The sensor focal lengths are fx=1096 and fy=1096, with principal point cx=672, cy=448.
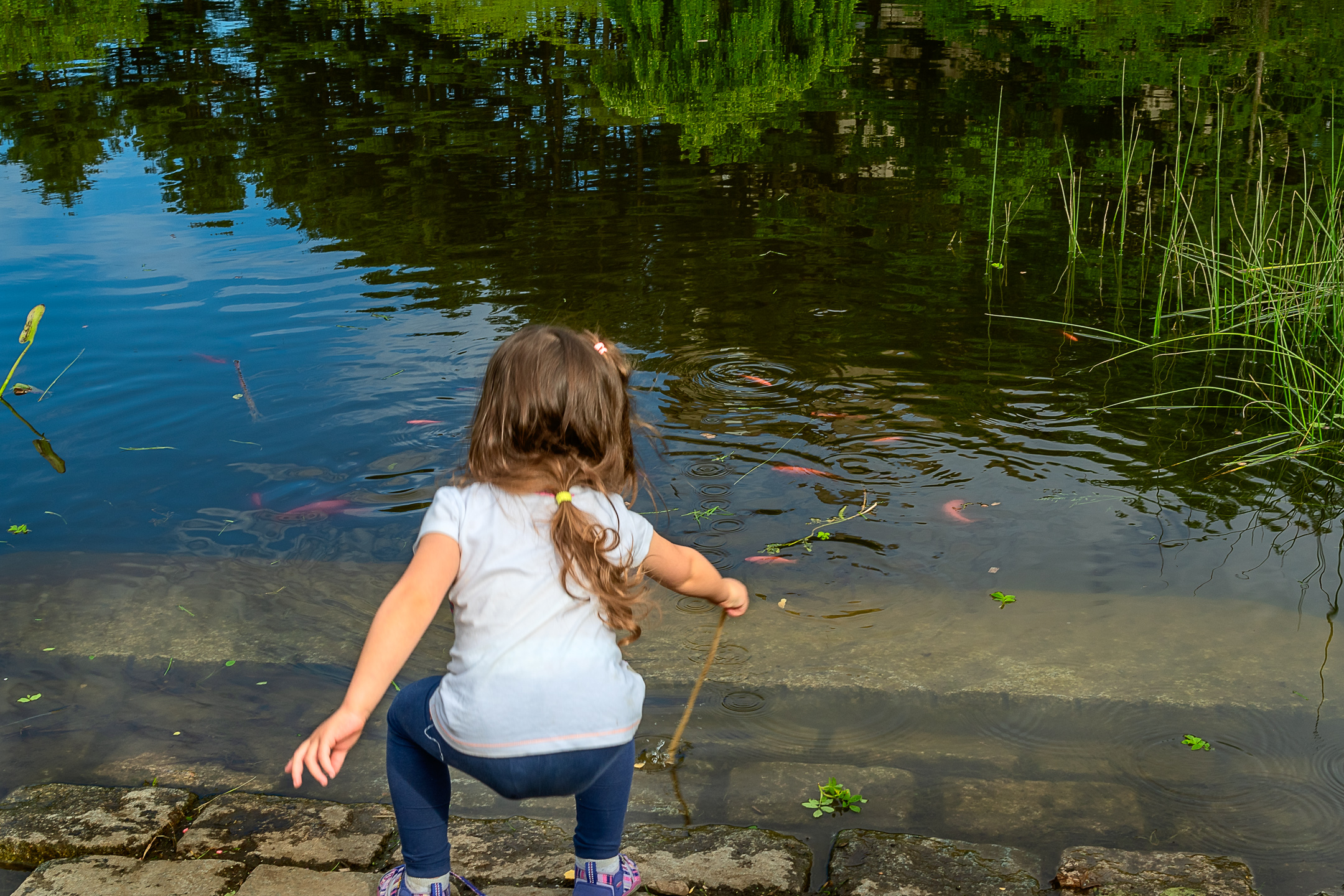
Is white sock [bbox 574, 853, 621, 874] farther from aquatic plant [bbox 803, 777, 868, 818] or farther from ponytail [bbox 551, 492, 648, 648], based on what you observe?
aquatic plant [bbox 803, 777, 868, 818]

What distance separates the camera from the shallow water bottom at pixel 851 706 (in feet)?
9.74

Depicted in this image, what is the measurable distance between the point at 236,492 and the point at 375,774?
2.37 metres

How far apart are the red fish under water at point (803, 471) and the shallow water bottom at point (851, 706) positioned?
0.93m

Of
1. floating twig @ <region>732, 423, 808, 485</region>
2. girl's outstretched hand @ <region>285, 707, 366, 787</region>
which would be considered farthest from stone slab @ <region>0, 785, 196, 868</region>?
floating twig @ <region>732, 423, 808, 485</region>

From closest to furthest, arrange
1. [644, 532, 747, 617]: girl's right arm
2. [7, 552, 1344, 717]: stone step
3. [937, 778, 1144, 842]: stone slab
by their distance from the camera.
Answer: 1. [644, 532, 747, 617]: girl's right arm
2. [937, 778, 1144, 842]: stone slab
3. [7, 552, 1344, 717]: stone step

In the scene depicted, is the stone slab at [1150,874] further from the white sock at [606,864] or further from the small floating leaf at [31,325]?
the small floating leaf at [31,325]

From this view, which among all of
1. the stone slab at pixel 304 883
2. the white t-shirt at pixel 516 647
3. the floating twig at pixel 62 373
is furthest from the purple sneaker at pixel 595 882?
the floating twig at pixel 62 373

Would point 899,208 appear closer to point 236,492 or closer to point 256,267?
point 256,267

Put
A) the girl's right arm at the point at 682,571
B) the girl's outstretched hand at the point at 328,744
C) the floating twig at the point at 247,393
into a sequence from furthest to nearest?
1. the floating twig at the point at 247,393
2. the girl's right arm at the point at 682,571
3. the girl's outstretched hand at the point at 328,744

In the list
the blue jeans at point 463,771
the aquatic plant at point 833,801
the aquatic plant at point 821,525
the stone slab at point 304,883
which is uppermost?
the blue jeans at point 463,771

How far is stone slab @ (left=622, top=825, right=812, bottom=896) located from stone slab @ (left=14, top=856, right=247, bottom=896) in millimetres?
946

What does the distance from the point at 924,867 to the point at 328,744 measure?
4.71ft

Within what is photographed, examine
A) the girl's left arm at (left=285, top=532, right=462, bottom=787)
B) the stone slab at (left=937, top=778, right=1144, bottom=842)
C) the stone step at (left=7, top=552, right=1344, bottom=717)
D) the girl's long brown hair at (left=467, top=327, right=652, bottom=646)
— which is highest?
the girl's long brown hair at (left=467, top=327, right=652, bottom=646)

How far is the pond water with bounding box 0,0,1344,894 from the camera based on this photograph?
3.29 m
